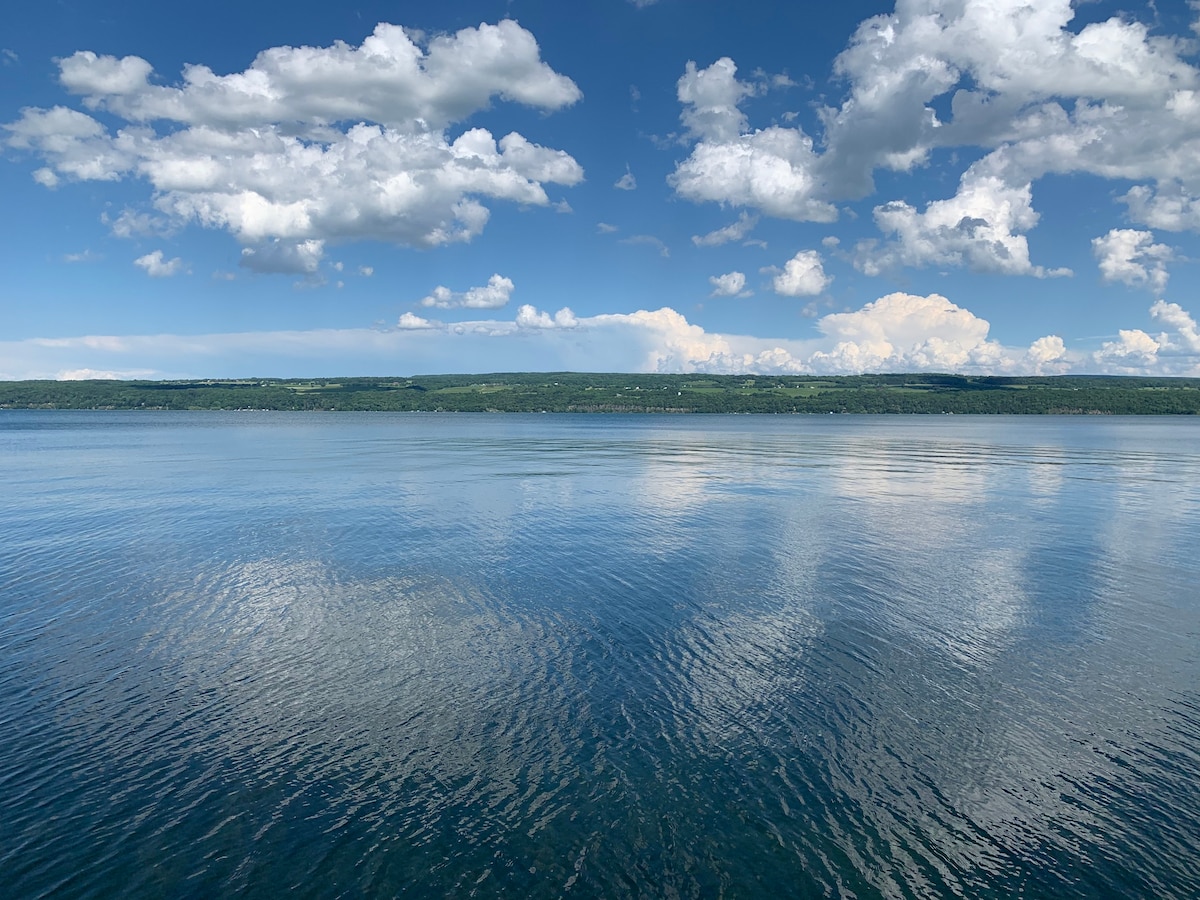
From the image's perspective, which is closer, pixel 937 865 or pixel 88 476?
pixel 937 865

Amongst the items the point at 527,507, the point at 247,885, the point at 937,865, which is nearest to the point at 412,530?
the point at 527,507

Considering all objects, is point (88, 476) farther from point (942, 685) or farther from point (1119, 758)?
point (1119, 758)

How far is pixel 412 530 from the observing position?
34.3 metres

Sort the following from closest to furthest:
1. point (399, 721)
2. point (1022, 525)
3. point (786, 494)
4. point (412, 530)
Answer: point (399, 721)
point (412, 530)
point (1022, 525)
point (786, 494)

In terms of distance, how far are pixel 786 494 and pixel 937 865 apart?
122ft

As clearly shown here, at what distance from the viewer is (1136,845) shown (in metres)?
11.0

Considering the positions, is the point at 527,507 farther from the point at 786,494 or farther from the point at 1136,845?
the point at 1136,845

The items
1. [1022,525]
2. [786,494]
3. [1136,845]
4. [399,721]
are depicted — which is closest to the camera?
[1136,845]

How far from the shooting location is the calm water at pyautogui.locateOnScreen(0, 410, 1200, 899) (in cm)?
1066

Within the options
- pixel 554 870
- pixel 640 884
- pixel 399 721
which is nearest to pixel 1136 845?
pixel 640 884

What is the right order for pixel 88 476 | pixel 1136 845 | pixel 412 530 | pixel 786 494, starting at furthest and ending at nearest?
1. pixel 88 476
2. pixel 786 494
3. pixel 412 530
4. pixel 1136 845

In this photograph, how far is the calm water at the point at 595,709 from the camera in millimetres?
10664

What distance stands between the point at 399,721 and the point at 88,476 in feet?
170

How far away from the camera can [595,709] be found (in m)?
15.2
